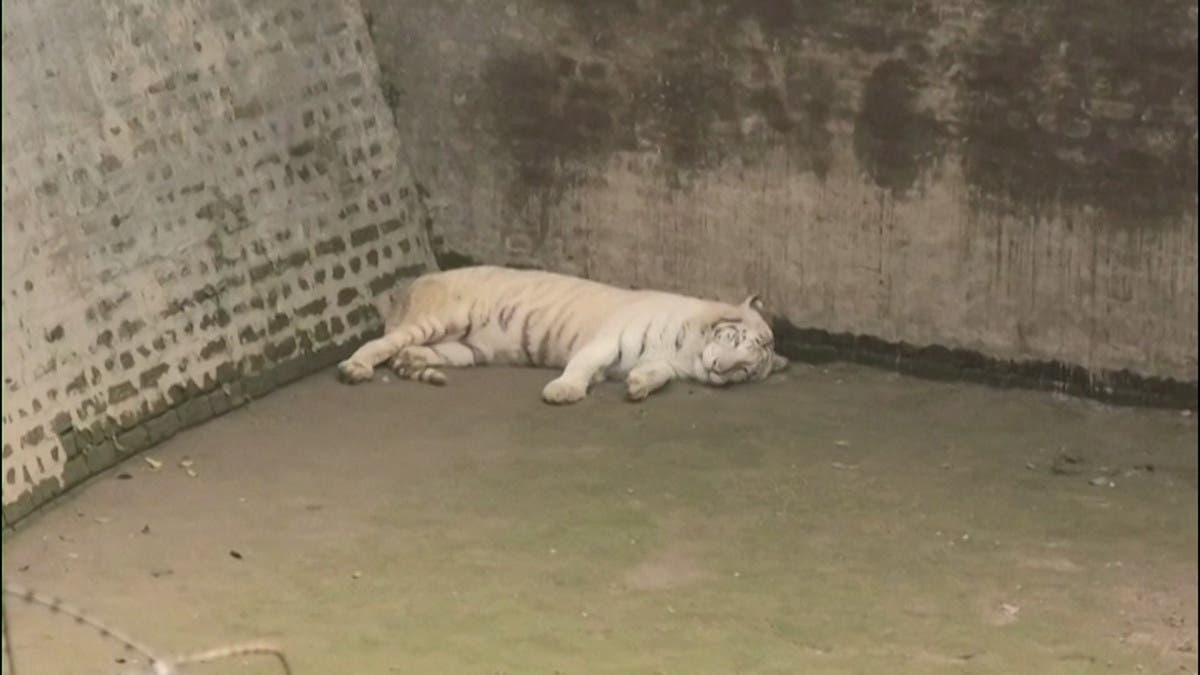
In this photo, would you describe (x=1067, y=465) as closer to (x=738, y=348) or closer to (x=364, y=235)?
(x=738, y=348)

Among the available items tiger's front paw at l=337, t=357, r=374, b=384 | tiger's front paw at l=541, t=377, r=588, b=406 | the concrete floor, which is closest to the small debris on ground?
the concrete floor

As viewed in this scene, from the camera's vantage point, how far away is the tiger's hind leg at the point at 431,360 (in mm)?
5762

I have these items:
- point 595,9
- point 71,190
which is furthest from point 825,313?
point 71,190

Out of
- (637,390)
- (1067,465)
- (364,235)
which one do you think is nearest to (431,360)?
(364,235)

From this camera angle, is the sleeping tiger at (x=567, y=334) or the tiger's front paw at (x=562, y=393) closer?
the tiger's front paw at (x=562, y=393)

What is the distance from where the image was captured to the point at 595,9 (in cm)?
Answer: 595

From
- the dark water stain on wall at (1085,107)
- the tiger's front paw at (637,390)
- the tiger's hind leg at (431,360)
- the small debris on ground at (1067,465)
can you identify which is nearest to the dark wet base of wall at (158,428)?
the tiger's hind leg at (431,360)

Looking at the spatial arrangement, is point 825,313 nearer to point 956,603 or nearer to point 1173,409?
point 1173,409

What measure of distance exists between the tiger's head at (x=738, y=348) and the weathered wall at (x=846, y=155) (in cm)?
24

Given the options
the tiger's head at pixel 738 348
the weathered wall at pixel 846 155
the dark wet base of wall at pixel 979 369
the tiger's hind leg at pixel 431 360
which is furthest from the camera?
the tiger's hind leg at pixel 431 360

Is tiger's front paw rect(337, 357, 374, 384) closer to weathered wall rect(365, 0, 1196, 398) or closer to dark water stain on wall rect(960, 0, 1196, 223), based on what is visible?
weathered wall rect(365, 0, 1196, 398)

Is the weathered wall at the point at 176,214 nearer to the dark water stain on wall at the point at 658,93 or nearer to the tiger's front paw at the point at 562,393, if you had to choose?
the dark water stain on wall at the point at 658,93

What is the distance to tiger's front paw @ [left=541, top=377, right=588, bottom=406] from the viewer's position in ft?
18.2

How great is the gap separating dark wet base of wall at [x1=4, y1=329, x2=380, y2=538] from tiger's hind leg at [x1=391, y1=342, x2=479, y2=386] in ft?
0.95
